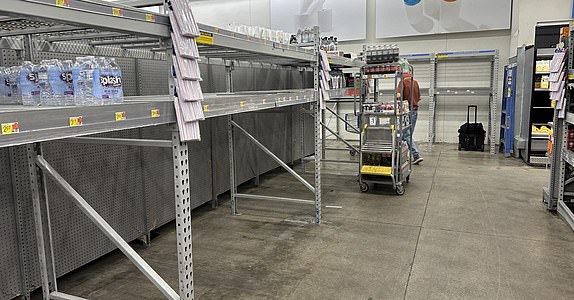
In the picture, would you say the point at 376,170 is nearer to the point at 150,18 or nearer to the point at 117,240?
the point at 117,240

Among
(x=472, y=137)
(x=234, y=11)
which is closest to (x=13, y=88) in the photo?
(x=472, y=137)

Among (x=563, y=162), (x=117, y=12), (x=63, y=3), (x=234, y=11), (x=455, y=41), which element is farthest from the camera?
(x=234, y=11)

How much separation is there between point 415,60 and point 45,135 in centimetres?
940

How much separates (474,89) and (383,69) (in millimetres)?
4453

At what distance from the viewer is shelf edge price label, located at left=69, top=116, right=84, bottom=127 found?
1556mm

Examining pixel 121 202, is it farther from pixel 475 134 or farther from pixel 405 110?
pixel 475 134

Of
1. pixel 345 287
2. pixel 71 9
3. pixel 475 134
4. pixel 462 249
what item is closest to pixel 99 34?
pixel 71 9

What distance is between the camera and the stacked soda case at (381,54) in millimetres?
5434

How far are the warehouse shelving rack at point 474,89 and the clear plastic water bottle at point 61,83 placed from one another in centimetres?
830

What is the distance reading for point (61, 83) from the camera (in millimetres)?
1798

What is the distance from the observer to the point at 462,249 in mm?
3572

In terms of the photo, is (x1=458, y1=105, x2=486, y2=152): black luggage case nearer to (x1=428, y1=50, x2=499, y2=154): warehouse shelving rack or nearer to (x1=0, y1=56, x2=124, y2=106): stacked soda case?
(x1=428, y1=50, x2=499, y2=154): warehouse shelving rack

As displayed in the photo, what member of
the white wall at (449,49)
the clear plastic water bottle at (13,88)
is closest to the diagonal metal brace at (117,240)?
→ the clear plastic water bottle at (13,88)

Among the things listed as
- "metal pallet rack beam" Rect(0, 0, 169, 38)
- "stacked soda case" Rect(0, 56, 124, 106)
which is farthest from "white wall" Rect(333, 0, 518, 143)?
"stacked soda case" Rect(0, 56, 124, 106)
